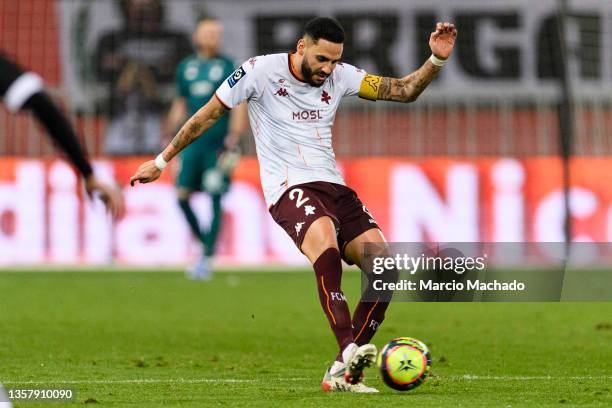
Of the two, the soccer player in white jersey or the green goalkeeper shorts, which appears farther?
the green goalkeeper shorts

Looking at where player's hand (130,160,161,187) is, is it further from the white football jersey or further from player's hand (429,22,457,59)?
player's hand (429,22,457,59)

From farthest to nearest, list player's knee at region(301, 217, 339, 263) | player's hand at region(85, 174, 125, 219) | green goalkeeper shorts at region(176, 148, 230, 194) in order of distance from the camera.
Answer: green goalkeeper shorts at region(176, 148, 230, 194), player's knee at region(301, 217, 339, 263), player's hand at region(85, 174, 125, 219)

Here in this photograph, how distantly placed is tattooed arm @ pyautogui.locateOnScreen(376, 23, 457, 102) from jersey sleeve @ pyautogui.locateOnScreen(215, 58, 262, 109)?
70 cm

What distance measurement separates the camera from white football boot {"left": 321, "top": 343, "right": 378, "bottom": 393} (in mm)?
7125

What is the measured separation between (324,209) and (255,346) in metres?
2.44

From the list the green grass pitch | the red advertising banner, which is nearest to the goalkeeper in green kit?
the green grass pitch

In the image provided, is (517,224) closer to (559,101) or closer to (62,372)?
(559,101)

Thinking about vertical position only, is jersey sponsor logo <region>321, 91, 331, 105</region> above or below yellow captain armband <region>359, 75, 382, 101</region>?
below

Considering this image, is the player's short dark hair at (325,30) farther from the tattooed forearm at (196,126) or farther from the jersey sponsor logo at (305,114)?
the tattooed forearm at (196,126)

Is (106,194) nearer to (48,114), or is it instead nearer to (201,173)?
(48,114)

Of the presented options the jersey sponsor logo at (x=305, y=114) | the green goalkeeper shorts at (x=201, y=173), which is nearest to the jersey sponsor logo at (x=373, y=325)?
the jersey sponsor logo at (x=305, y=114)

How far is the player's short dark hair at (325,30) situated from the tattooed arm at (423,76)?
53cm

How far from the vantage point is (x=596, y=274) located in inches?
659

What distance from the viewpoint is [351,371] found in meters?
7.30
